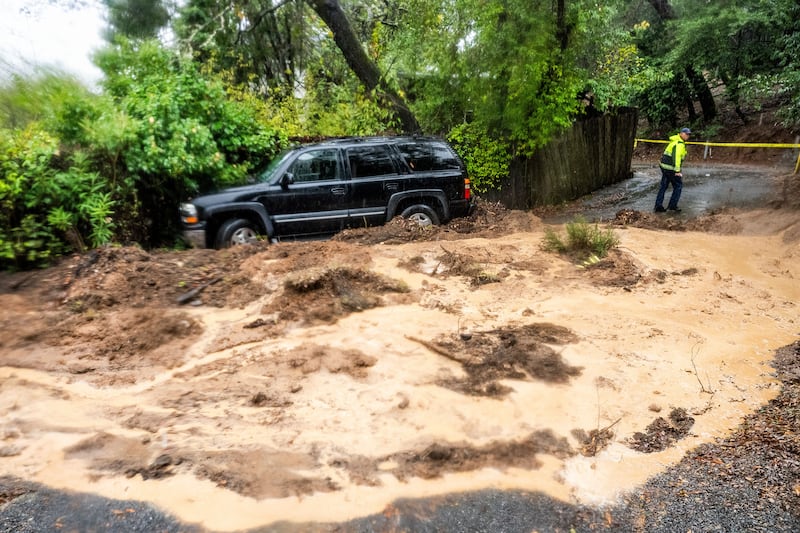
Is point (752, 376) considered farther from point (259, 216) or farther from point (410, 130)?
point (410, 130)

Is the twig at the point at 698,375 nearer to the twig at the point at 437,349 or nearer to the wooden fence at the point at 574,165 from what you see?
the twig at the point at 437,349

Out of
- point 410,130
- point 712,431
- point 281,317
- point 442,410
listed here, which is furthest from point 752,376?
point 410,130

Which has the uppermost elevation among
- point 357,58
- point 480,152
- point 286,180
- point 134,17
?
point 134,17

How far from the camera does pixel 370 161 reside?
8766mm

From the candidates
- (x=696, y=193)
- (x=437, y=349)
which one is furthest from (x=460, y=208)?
(x=696, y=193)

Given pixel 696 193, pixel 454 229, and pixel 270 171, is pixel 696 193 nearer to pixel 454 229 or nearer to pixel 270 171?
pixel 454 229

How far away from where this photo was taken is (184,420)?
4.01m

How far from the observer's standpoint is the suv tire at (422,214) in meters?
9.08

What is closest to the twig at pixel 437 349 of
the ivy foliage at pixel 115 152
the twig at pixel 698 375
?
the twig at pixel 698 375

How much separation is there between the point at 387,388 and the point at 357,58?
1026 cm

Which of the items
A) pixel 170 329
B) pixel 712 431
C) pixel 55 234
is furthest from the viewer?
pixel 55 234

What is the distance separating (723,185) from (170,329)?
13.3m

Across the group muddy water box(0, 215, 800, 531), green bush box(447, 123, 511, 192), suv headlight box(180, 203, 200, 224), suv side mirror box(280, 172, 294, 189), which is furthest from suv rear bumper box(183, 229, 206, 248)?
green bush box(447, 123, 511, 192)

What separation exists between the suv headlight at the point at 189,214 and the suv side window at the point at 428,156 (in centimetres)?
338
